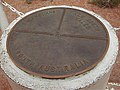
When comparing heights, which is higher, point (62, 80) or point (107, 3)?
point (107, 3)

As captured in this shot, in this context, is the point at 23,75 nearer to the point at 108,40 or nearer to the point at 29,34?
the point at 29,34

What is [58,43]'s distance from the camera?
10.0ft

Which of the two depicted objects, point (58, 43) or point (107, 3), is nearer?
point (58, 43)

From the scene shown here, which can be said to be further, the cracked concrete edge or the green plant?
the green plant

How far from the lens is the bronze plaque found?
9.24 feet

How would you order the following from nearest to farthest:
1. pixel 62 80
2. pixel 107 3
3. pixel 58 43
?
pixel 62 80 → pixel 58 43 → pixel 107 3

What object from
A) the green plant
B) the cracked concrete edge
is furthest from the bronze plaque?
the green plant

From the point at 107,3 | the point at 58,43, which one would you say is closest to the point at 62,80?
the point at 58,43

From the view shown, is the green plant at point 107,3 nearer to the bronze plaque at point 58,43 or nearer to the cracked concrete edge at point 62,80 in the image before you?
the bronze plaque at point 58,43

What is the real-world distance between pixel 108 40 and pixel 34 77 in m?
1.00

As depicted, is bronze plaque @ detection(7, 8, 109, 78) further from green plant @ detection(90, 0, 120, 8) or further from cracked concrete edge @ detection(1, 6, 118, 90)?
green plant @ detection(90, 0, 120, 8)

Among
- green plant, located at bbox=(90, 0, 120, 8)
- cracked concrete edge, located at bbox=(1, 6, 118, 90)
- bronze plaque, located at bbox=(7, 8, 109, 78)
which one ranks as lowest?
cracked concrete edge, located at bbox=(1, 6, 118, 90)

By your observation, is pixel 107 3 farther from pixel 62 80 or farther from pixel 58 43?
pixel 62 80

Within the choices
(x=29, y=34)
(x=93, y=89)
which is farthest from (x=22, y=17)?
(x=93, y=89)
